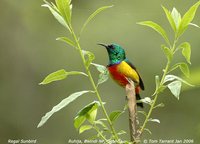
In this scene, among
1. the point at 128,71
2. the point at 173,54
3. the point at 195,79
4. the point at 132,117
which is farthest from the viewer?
the point at 128,71

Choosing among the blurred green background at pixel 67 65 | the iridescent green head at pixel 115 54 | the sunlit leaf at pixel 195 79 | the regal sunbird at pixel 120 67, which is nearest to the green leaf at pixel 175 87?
the sunlit leaf at pixel 195 79

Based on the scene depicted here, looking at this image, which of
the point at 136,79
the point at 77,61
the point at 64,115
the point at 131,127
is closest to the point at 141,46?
the point at 77,61

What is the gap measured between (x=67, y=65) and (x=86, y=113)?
811cm

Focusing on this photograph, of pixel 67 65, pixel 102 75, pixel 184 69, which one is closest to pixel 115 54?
pixel 102 75

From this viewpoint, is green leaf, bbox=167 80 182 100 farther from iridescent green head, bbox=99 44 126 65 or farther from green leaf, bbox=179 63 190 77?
iridescent green head, bbox=99 44 126 65

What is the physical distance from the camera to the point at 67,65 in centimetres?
1013

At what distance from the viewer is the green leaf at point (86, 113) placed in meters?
2.03

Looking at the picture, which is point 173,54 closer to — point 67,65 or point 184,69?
point 184,69

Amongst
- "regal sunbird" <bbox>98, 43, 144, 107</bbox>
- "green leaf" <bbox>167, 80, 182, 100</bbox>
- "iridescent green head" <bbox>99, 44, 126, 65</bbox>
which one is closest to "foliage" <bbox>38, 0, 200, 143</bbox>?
"green leaf" <bbox>167, 80, 182, 100</bbox>

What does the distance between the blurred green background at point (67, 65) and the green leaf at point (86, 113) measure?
646cm

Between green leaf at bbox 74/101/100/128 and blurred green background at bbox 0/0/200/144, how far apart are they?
646 centimetres

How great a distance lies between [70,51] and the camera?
10.4m

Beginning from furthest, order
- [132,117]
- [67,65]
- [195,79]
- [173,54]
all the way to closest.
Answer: [67,65] → [195,79] → [173,54] → [132,117]

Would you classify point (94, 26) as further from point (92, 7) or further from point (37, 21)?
point (37, 21)
